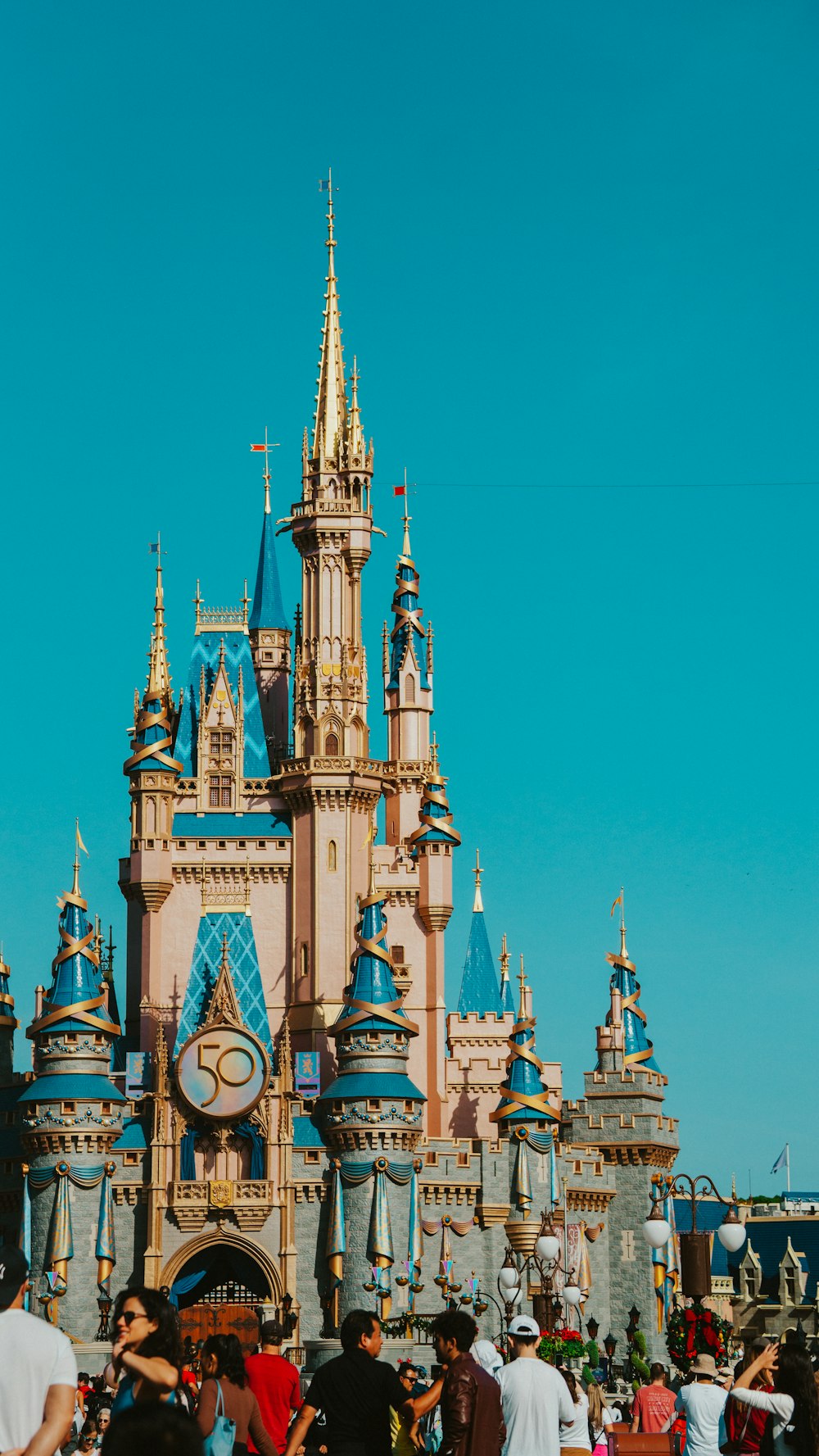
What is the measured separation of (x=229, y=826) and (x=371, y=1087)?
40.3 feet

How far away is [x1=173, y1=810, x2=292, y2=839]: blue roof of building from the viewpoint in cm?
6900

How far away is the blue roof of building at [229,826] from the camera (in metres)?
69.0

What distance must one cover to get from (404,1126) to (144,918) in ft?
40.7

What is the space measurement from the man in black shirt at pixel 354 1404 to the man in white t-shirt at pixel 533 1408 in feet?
4.27

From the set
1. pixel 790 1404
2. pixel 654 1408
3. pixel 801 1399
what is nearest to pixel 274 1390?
pixel 790 1404

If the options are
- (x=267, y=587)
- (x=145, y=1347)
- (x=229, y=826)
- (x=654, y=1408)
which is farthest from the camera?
(x=267, y=587)

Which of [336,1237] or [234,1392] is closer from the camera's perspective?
[234,1392]

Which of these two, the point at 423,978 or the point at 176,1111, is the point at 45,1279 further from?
the point at 423,978

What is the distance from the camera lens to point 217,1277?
61.6 metres

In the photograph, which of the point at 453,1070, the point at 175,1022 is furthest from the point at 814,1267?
the point at 175,1022

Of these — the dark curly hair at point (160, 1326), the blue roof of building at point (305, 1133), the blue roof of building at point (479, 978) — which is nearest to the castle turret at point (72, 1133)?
the blue roof of building at point (305, 1133)

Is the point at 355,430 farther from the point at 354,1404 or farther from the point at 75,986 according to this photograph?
the point at 354,1404

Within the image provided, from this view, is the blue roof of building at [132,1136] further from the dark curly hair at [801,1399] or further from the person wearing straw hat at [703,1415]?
the dark curly hair at [801,1399]

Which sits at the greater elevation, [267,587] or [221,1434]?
[267,587]
